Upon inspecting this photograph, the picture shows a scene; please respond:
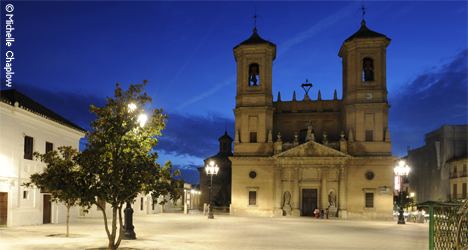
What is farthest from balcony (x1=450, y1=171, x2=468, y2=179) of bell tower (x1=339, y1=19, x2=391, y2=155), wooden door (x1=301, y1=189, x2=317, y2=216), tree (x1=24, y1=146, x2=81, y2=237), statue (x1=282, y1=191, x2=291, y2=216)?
tree (x1=24, y1=146, x2=81, y2=237)

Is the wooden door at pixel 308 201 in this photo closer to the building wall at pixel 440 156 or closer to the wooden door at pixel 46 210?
the building wall at pixel 440 156

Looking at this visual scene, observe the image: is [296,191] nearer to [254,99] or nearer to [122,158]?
[254,99]

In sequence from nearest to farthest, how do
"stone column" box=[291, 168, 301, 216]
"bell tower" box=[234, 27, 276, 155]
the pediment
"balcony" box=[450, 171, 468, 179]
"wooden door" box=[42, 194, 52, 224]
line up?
1. "wooden door" box=[42, 194, 52, 224]
2. the pediment
3. "stone column" box=[291, 168, 301, 216]
4. "bell tower" box=[234, 27, 276, 155]
5. "balcony" box=[450, 171, 468, 179]

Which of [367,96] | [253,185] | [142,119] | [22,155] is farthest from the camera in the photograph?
[253,185]

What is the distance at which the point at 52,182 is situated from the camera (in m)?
15.8

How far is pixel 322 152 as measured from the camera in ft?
180

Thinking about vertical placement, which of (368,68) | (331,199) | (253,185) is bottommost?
(331,199)

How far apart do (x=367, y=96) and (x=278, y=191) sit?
13.8m

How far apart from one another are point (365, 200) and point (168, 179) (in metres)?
40.7

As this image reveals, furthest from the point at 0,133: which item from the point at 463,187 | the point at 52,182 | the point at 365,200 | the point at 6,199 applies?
the point at 463,187

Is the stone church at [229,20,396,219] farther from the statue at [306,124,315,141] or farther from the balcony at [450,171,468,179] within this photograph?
the balcony at [450,171,468,179]

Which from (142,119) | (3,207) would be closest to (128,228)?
(142,119)

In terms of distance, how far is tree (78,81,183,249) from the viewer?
52.0 ft

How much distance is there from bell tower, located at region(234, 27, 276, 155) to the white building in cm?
2754
